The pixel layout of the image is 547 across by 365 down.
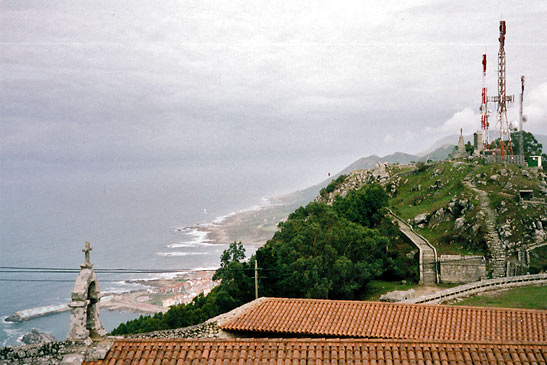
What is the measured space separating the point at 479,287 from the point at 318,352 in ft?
87.4

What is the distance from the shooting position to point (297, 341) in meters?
11.7

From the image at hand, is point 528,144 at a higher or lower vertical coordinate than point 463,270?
higher

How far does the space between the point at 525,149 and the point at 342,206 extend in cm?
3671

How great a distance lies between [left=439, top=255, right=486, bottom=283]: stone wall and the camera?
1602 inches

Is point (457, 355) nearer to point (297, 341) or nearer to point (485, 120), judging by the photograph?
point (297, 341)

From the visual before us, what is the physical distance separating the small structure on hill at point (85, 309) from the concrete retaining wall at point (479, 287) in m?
23.0

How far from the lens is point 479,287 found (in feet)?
110

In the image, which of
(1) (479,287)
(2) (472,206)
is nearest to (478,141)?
(2) (472,206)

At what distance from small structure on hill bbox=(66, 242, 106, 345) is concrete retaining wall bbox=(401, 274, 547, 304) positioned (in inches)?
905

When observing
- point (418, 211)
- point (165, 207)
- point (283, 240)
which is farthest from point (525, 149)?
point (165, 207)

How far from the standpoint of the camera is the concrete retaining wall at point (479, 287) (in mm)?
31500

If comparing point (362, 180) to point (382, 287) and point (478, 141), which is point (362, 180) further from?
point (382, 287)

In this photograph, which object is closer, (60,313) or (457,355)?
(457,355)

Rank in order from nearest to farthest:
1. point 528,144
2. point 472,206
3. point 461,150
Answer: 1. point 472,206
2. point 461,150
3. point 528,144
